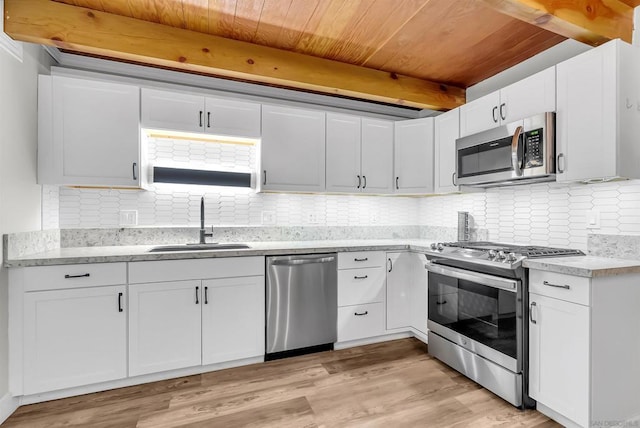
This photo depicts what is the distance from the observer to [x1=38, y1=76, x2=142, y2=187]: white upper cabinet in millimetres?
2182

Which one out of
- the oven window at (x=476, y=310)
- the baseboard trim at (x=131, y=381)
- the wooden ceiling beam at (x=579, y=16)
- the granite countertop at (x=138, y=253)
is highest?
the wooden ceiling beam at (x=579, y=16)

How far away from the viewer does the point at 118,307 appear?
2039 mm

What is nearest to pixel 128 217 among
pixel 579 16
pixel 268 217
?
pixel 268 217

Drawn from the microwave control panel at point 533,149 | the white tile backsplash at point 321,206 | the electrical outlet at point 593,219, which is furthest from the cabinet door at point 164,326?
the electrical outlet at point 593,219

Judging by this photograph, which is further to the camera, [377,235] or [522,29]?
[377,235]

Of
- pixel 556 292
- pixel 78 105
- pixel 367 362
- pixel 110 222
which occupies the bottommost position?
pixel 367 362

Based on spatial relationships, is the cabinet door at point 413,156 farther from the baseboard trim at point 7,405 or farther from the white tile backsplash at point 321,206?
the baseboard trim at point 7,405

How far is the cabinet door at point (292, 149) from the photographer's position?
9.01 ft

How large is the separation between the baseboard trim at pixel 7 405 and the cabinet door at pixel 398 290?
2.70 m

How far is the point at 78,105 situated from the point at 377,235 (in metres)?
2.91

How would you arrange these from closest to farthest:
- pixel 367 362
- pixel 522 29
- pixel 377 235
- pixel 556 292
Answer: pixel 556 292, pixel 522 29, pixel 367 362, pixel 377 235

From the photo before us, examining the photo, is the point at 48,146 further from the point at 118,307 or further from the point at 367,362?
the point at 367,362

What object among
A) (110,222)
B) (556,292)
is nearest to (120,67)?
(110,222)

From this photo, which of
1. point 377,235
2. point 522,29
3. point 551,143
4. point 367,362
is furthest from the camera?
point 377,235
